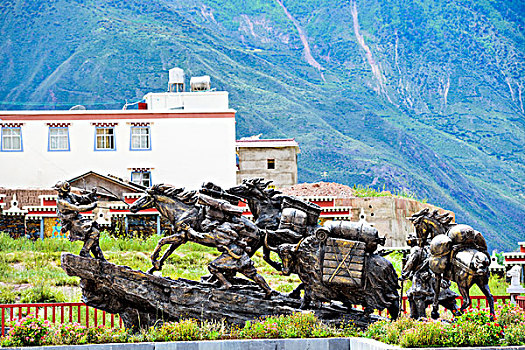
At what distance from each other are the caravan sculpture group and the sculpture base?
0.68 feet

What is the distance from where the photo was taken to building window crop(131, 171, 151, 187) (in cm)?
3625

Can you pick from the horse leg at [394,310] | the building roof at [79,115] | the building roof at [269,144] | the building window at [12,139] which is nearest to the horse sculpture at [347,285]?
the horse leg at [394,310]

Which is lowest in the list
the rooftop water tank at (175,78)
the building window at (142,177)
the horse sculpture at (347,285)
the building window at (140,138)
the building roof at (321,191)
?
the horse sculpture at (347,285)

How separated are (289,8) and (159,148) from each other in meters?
72.9

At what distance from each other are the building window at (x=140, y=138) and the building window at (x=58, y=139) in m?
2.77

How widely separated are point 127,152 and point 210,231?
72.4 feet

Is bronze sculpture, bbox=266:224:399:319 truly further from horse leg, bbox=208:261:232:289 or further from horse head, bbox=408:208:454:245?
horse leg, bbox=208:261:232:289

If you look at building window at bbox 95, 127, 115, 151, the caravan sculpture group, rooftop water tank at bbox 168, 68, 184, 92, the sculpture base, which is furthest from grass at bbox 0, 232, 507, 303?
rooftop water tank at bbox 168, 68, 184, 92

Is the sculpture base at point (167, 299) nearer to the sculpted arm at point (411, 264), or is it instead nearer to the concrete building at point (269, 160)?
the sculpted arm at point (411, 264)

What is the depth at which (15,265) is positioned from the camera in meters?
22.9

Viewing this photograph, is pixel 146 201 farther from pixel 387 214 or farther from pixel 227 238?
pixel 387 214

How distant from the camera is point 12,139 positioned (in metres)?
36.8

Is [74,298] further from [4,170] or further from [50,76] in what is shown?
[50,76]

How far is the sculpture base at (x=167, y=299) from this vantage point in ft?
47.5
